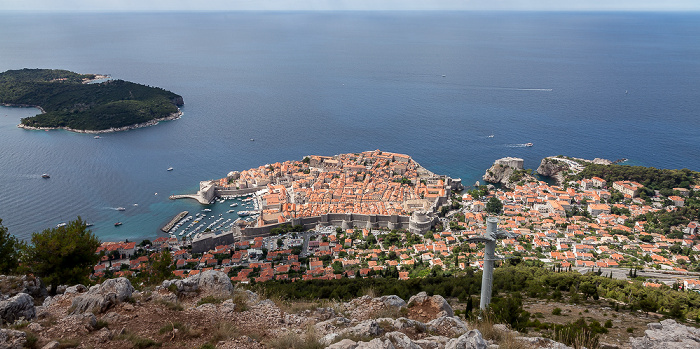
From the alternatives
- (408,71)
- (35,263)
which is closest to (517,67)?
(408,71)

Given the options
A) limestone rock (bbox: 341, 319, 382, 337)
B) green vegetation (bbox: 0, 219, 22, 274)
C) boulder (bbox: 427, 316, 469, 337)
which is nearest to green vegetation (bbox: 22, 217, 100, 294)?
green vegetation (bbox: 0, 219, 22, 274)

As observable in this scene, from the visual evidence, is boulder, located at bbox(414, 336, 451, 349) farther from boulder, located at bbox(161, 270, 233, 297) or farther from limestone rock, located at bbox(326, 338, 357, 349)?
boulder, located at bbox(161, 270, 233, 297)

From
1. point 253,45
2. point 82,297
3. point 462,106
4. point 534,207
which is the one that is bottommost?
point 534,207

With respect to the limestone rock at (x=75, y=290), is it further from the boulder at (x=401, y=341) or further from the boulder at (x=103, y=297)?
the boulder at (x=401, y=341)

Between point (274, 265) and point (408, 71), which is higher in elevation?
point (408, 71)

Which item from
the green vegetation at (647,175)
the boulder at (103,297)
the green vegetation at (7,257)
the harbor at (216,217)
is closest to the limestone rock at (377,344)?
the boulder at (103,297)

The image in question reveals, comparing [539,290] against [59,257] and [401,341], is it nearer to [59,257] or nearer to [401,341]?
[401,341]

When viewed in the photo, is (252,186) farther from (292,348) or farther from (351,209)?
(292,348)
